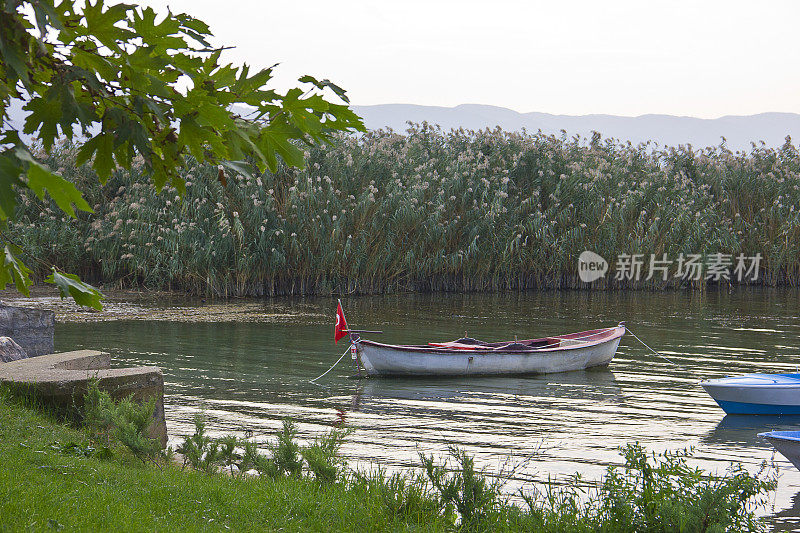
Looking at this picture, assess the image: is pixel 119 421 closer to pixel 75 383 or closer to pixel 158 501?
pixel 75 383

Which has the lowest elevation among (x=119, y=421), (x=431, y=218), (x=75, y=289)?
(x=119, y=421)

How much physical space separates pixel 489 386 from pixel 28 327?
772 centimetres

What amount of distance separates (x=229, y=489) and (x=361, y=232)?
21.6 meters

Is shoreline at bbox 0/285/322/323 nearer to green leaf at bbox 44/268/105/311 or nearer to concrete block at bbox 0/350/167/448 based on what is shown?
concrete block at bbox 0/350/167/448

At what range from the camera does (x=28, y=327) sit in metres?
12.6

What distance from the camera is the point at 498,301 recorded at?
27.3 meters

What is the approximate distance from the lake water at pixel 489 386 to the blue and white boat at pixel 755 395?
0.21m

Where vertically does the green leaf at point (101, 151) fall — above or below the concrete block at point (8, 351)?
above

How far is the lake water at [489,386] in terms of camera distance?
10.8m

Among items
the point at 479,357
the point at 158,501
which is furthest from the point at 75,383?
the point at 479,357

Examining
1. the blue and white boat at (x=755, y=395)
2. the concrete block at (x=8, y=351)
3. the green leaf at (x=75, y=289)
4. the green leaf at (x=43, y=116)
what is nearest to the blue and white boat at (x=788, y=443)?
the blue and white boat at (x=755, y=395)

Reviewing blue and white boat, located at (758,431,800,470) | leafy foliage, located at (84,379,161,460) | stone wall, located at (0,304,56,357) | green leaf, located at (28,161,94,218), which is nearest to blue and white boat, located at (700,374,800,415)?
blue and white boat, located at (758,431,800,470)

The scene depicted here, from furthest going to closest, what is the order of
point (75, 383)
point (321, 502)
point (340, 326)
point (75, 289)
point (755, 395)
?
point (340, 326), point (755, 395), point (75, 383), point (321, 502), point (75, 289)

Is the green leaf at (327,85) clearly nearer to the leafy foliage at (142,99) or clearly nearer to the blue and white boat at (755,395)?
the leafy foliage at (142,99)
